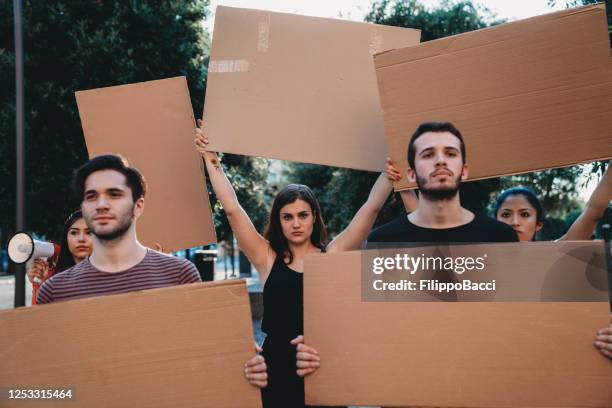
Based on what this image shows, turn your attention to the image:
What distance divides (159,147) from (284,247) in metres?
0.79

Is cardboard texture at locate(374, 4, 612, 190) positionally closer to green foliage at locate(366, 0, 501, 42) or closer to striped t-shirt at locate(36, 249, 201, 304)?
striped t-shirt at locate(36, 249, 201, 304)

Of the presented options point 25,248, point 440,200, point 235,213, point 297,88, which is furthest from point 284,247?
point 25,248

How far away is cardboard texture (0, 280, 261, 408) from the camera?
163 cm

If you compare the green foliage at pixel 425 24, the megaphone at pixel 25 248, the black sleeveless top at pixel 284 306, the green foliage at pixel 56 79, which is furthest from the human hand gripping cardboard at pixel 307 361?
the green foliage at pixel 425 24

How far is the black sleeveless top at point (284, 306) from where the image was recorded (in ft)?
7.79

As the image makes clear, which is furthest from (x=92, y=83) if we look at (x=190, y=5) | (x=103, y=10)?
(x=190, y=5)

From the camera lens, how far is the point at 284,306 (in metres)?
2.39

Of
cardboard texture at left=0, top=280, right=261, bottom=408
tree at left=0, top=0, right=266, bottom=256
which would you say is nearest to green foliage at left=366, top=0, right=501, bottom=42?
tree at left=0, top=0, right=266, bottom=256

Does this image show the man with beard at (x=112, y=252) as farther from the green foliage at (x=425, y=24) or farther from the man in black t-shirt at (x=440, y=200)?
the green foliage at (x=425, y=24)

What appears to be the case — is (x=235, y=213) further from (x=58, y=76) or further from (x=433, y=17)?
(x=433, y=17)

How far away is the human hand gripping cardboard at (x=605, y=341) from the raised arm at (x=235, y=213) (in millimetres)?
1424

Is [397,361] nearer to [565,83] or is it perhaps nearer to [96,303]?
[96,303]

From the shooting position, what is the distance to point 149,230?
2697mm

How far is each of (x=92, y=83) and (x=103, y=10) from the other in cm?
88
